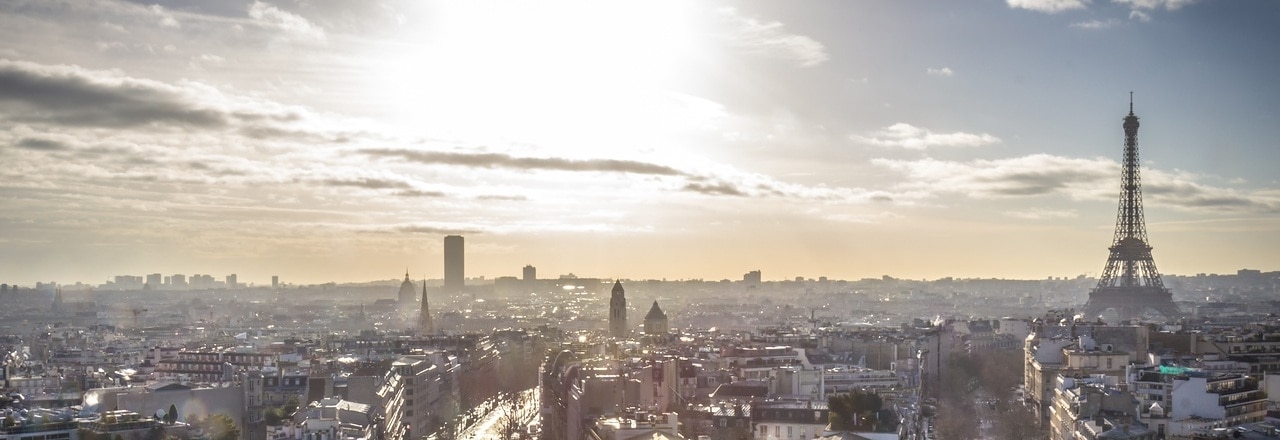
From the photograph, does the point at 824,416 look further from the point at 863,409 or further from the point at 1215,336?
the point at 1215,336

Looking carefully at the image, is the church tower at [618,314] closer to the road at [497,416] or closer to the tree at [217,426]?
the road at [497,416]

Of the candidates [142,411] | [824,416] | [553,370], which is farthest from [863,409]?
[553,370]

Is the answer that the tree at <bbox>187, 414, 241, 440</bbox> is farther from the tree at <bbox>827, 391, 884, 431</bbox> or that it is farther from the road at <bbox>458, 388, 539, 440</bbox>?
the tree at <bbox>827, 391, 884, 431</bbox>

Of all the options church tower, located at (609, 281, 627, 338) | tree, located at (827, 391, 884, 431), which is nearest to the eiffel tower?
church tower, located at (609, 281, 627, 338)

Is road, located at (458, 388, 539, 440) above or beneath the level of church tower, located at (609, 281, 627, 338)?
beneath

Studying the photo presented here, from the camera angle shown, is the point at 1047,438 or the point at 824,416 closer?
the point at 824,416

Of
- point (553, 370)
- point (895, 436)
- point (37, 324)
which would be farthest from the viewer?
point (37, 324)

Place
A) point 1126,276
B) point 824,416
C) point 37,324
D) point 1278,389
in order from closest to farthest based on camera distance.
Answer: point 824,416 < point 1278,389 < point 1126,276 < point 37,324

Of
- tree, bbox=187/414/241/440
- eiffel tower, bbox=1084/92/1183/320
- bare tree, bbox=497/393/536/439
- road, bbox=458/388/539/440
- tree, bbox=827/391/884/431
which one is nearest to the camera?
tree, bbox=827/391/884/431
